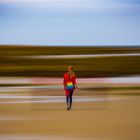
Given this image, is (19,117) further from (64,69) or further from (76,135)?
(64,69)

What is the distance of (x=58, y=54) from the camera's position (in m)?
93.3

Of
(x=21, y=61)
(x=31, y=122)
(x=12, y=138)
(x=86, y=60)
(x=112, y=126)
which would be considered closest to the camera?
(x=12, y=138)

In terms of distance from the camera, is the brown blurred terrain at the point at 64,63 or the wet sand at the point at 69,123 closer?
the wet sand at the point at 69,123

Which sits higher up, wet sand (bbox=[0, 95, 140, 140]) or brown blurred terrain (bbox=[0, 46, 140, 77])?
brown blurred terrain (bbox=[0, 46, 140, 77])

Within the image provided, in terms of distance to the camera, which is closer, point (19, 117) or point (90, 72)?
point (19, 117)

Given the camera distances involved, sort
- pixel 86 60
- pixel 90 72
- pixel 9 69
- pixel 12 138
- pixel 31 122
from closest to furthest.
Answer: pixel 12 138, pixel 31 122, pixel 9 69, pixel 90 72, pixel 86 60

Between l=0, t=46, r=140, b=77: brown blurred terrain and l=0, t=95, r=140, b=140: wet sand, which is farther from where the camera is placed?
l=0, t=46, r=140, b=77: brown blurred terrain

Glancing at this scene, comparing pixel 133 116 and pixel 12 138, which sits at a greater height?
pixel 133 116

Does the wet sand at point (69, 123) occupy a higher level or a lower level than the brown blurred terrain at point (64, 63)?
lower

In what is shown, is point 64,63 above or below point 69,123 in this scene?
above

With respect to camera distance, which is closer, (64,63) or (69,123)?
(69,123)

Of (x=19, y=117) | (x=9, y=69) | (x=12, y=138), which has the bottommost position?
(x=12, y=138)

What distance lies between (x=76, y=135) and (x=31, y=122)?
2.26 meters

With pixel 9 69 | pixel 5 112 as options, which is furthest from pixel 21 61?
pixel 5 112
